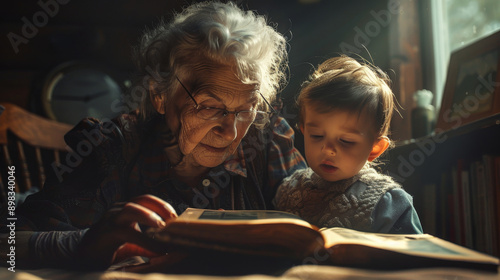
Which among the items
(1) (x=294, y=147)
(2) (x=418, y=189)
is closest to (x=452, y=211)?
(2) (x=418, y=189)

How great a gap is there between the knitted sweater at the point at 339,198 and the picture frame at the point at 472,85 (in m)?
0.51

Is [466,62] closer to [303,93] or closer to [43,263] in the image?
[303,93]

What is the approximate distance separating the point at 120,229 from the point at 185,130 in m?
0.45

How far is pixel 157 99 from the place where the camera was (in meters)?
1.06

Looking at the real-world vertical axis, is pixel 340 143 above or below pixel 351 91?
below

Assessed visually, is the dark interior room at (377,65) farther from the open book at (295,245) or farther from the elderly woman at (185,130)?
the open book at (295,245)

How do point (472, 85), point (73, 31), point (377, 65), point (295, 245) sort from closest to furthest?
point (295, 245) → point (377, 65) → point (472, 85) → point (73, 31)

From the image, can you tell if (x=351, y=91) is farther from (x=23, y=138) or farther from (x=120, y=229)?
(x=23, y=138)

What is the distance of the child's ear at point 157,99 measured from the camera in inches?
41.2

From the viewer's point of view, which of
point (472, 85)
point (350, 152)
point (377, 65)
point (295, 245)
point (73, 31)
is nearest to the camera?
point (295, 245)

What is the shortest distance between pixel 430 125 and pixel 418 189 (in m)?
0.33

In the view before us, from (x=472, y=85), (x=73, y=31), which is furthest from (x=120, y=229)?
(x=73, y=31)

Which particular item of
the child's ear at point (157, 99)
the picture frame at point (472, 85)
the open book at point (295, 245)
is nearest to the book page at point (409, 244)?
the open book at point (295, 245)

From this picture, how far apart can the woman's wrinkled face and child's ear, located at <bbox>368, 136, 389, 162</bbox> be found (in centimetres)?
31
